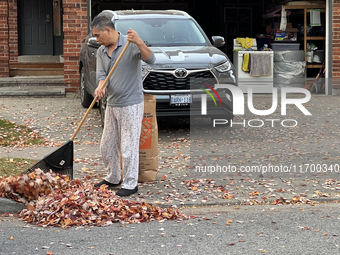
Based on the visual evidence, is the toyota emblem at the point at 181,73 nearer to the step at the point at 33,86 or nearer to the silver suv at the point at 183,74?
the silver suv at the point at 183,74

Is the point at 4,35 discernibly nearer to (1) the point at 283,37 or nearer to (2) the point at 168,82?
(1) the point at 283,37

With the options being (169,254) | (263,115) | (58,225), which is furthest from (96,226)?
(263,115)

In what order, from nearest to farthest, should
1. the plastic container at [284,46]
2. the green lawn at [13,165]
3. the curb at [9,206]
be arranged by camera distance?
1. the curb at [9,206]
2. the green lawn at [13,165]
3. the plastic container at [284,46]

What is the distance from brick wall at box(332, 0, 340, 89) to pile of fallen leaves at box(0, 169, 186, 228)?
10676 mm

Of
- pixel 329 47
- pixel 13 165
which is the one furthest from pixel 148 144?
pixel 329 47

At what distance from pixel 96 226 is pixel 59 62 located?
12385 mm

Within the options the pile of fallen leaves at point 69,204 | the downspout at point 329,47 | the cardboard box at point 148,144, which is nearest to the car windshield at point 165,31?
the cardboard box at point 148,144

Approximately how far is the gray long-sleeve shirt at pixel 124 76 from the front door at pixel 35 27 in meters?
11.9

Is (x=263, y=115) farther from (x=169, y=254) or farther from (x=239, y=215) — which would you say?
(x=169, y=254)

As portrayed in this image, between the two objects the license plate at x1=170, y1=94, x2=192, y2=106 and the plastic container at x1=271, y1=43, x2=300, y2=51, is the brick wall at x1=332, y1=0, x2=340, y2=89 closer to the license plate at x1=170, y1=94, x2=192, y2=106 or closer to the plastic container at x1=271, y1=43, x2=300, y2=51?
the plastic container at x1=271, y1=43, x2=300, y2=51

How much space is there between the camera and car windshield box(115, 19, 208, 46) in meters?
10.5

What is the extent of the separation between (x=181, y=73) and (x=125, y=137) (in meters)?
3.36

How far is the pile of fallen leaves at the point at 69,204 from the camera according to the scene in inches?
212

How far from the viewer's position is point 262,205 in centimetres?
608
